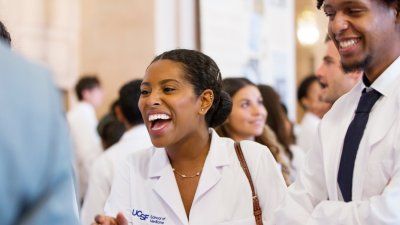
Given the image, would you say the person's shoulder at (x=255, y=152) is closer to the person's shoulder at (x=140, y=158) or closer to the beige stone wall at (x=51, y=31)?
the person's shoulder at (x=140, y=158)

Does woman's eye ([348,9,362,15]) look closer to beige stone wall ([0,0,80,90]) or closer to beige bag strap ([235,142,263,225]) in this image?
beige bag strap ([235,142,263,225])

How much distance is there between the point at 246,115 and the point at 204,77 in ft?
3.09

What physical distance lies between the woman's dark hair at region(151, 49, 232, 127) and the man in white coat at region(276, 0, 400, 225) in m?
0.66

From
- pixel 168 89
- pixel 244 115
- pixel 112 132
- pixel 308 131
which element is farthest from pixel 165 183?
pixel 308 131

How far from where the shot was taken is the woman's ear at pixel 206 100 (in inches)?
101

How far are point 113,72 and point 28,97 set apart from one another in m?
6.32

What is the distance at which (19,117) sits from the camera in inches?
34.7

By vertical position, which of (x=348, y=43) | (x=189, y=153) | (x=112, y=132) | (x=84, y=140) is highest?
(x=348, y=43)

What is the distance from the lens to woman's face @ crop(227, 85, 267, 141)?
348 cm

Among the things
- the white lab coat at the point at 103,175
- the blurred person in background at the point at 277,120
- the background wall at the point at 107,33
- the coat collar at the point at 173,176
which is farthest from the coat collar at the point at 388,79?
the background wall at the point at 107,33

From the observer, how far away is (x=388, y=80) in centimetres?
191

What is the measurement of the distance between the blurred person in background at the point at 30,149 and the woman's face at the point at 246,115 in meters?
2.60

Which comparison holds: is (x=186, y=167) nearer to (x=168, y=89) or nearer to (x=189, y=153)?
(x=189, y=153)

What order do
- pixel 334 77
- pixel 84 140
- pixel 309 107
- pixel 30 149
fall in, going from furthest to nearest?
pixel 84 140 → pixel 309 107 → pixel 334 77 → pixel 30 149
